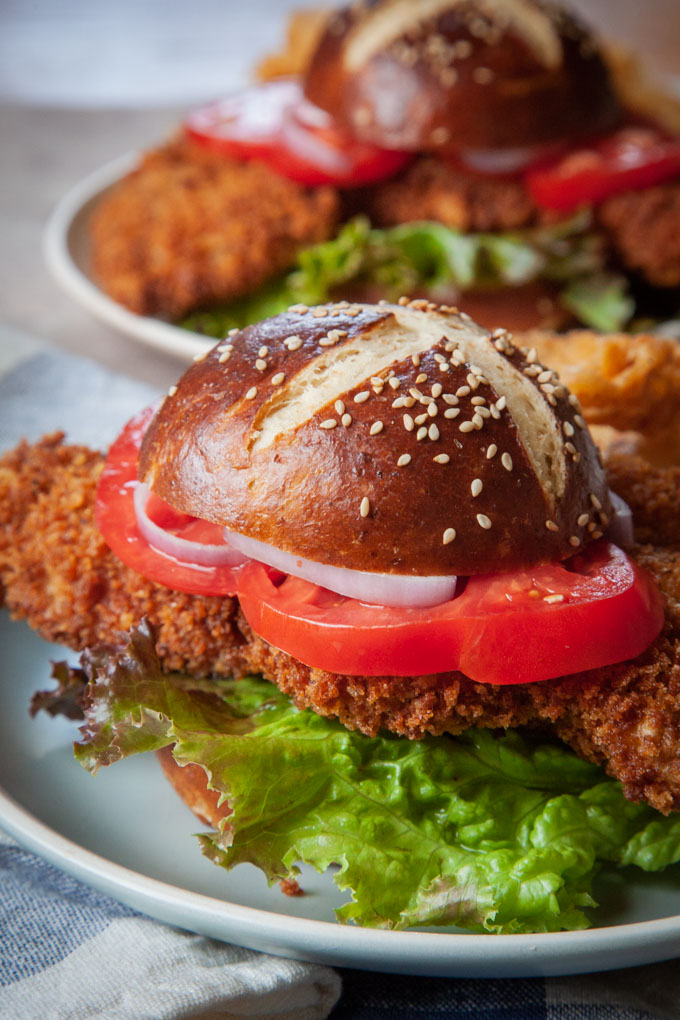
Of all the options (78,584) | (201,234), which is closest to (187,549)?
(78,584)

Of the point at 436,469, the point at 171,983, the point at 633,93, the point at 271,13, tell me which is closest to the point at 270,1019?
the point at 171,983

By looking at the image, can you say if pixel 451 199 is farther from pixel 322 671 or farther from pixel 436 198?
pixel 322 671

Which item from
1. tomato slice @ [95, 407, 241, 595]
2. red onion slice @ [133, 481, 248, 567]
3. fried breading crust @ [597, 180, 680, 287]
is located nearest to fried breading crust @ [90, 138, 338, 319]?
fried breading crust @ [597, 180, 680, 287]

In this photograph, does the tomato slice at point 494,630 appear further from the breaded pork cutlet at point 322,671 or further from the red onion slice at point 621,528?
the red onion slice at point 621,528

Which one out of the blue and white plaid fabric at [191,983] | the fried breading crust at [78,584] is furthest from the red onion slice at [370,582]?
the blue and white plaid fabric at [191,983]

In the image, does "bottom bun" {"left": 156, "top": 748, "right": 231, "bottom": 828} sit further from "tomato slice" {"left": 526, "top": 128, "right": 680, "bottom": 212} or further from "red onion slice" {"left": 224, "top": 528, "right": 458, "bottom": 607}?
"tomato slice" {"left": 526, "top": 128, "right": 680, "bottom": 212}
